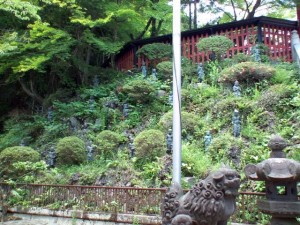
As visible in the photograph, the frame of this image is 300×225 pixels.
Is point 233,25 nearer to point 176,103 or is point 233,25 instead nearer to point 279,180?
point 176,103

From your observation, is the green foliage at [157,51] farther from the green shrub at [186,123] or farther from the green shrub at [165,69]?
the green shrub at [186,123]

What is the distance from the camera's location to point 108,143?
10.8 m

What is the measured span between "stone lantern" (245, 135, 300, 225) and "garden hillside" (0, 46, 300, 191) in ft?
7.90

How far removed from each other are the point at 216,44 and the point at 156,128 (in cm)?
435

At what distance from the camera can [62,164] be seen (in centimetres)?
1089

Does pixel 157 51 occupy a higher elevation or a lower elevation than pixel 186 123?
higher

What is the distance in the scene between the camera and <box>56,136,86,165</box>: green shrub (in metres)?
10.8

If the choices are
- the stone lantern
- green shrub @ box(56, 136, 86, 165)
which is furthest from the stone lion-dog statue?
green shrub @ box(56, 136, 86, 165)

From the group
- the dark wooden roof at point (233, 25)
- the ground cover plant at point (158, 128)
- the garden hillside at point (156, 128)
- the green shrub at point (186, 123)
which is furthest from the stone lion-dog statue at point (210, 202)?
the dark wooden roof at point (233, 25)

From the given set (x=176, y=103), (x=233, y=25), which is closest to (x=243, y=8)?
(x=233, y=25)

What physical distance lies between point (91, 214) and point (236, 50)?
8.75m

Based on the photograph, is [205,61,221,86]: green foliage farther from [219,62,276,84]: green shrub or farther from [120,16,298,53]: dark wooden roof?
[120,16,298,53]: dark wooden roof

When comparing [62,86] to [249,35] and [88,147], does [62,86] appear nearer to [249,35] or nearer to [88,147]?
[88,147]

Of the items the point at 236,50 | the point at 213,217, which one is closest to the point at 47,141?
the point at 236,50
